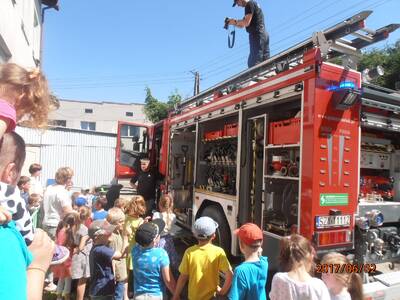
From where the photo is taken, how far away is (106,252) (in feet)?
10.3

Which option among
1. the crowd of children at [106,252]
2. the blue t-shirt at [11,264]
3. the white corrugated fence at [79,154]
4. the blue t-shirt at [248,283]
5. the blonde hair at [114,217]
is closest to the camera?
the blue t-shirt at [11,264]

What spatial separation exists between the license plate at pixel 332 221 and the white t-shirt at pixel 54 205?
3.29m

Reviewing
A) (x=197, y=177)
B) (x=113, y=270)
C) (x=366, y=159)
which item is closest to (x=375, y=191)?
(x=366, y=159)

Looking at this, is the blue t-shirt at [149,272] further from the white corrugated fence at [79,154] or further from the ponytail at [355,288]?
the white corrugated fence at [79,154]

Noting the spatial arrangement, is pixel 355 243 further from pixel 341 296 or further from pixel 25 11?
pixel 25 11

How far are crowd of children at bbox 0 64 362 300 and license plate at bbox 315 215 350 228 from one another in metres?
0.68

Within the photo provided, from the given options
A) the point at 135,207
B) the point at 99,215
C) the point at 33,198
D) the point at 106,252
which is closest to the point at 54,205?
the point at 33,198

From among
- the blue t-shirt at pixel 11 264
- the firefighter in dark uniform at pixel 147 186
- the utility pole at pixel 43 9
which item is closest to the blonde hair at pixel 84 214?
the blue t-shirt at pixel 11 264

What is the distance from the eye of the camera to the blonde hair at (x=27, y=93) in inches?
46.4

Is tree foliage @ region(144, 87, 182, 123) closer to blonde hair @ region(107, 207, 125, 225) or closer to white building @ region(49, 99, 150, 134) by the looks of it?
white building @ region(49, 99, 150, 134)

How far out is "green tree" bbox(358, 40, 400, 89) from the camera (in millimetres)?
20000

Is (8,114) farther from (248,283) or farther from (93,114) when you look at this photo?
(93,114)

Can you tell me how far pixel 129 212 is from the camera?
13.1ft

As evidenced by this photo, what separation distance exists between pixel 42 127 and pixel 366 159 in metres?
3.89
